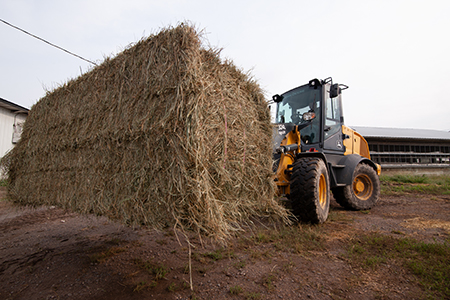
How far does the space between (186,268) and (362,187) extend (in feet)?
16.8

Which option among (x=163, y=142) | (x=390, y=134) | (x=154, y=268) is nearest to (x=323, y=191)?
(x=154, y=268)

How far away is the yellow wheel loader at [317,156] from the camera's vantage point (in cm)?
399

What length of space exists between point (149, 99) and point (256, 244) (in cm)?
253

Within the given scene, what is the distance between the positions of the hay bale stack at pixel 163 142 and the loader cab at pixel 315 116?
2.18 metres

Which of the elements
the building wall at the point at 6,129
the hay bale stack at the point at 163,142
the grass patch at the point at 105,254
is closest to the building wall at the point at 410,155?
the hay bale stack at the point at 163,142

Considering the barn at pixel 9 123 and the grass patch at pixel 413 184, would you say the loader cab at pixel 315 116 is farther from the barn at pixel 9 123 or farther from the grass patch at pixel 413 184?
the barn at pixel 9 123

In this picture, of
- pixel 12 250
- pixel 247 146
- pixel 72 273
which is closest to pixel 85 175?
pixel 72 273

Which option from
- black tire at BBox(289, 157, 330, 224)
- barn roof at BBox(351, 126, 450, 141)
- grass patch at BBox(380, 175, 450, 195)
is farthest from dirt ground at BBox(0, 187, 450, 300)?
barn roof at BBox(351, 126, 450, 141)

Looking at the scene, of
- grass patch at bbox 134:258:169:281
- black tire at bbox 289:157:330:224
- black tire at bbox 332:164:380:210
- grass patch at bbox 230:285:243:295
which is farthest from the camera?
black tire at bbox 332:164:380:210

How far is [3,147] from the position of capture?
11.7 metres

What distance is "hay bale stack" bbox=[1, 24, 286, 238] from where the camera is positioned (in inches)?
77.9

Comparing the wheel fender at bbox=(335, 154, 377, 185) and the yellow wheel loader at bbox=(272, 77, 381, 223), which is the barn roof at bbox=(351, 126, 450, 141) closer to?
the yellow wheel loader at bbox=(272, 77, 381, 223)

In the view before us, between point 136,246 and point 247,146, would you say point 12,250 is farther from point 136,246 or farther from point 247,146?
point 247,146

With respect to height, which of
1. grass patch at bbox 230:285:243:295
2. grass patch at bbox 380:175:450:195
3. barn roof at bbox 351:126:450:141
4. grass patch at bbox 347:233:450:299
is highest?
barn roof at bbox 351:126:450:141
